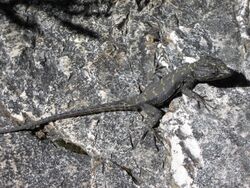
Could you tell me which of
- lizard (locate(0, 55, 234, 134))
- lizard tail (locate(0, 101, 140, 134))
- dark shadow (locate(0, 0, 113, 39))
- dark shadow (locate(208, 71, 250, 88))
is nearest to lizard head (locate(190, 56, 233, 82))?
lizard (locate(0, 55, 234, 134))

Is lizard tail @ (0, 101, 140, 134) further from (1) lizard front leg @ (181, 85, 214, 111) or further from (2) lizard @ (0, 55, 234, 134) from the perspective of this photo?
(1) lizard front leg @ (181, 85, 214, 111)

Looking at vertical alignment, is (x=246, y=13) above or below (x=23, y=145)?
above

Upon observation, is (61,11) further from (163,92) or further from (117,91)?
(163,92)

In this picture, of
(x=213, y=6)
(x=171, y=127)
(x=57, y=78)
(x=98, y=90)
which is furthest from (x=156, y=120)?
(x=213, y=6)

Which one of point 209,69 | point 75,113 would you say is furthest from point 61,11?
point 209,69

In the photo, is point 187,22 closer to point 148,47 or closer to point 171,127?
point 148,47

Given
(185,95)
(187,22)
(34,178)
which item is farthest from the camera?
(187,22)
